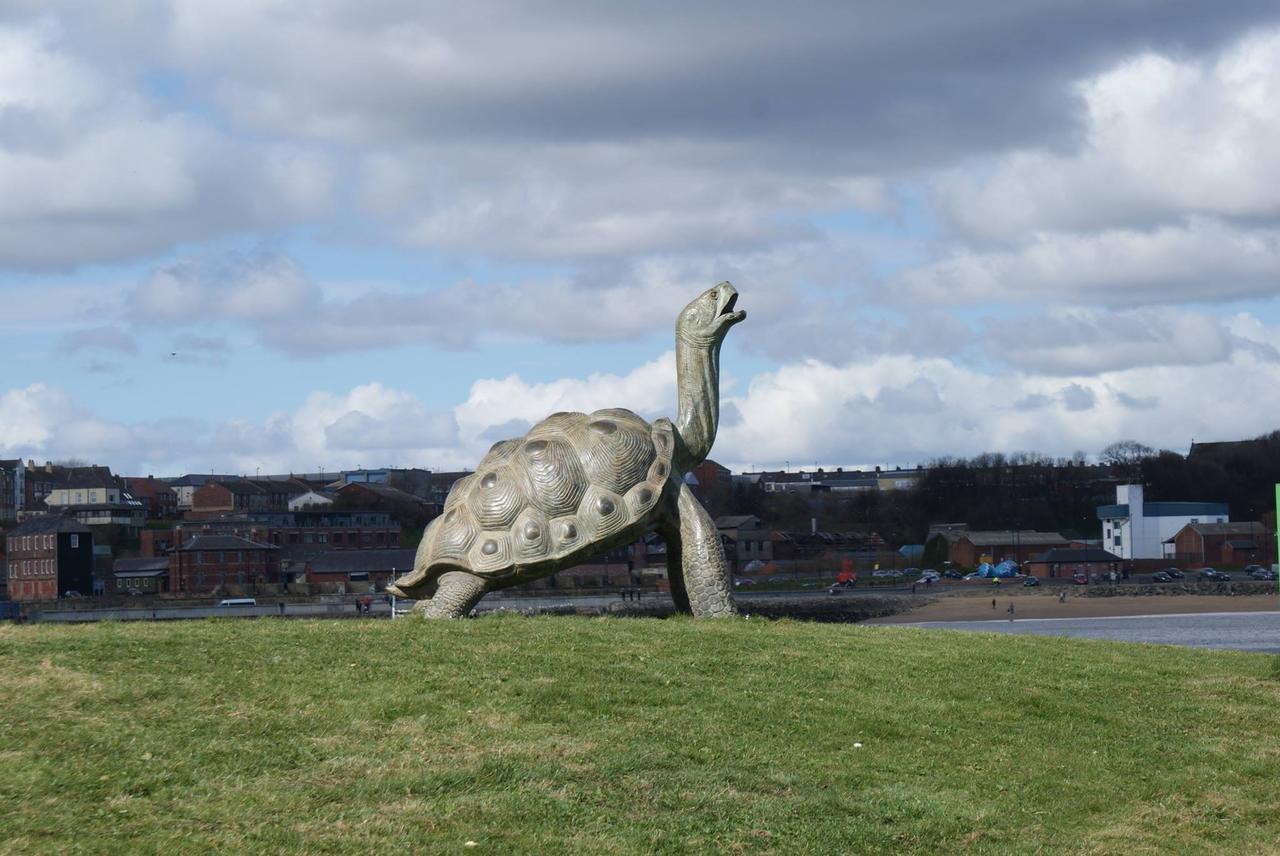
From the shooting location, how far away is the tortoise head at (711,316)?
1043 inches

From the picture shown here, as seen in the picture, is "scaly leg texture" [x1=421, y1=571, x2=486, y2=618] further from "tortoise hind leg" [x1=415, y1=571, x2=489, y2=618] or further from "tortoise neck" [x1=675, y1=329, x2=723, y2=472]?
"tortoise neck" [x1=675, y1=329, x2=723, y2=472]

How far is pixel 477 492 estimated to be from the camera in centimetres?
2344

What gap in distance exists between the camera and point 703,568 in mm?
Result: 24172

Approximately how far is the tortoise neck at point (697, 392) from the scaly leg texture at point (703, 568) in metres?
1.71

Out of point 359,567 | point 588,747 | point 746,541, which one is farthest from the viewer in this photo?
point 746,541

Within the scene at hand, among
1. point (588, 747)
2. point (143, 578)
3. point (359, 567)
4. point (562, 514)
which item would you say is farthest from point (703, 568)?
point (143, 578)

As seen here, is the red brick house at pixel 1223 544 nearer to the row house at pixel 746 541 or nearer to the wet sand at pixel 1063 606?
the wet sand at pixel 1063 606

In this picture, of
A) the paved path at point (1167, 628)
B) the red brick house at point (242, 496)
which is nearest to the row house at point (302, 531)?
the red brick house at point (242, 496)

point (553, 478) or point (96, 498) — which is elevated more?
point (96, 498)

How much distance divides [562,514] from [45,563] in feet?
319

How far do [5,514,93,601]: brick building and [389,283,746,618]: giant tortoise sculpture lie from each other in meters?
93.0

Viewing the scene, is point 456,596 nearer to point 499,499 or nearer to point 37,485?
point 499,499

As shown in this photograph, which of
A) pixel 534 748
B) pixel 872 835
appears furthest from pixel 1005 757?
pixel 534 748

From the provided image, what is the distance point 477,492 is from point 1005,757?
10285mm
